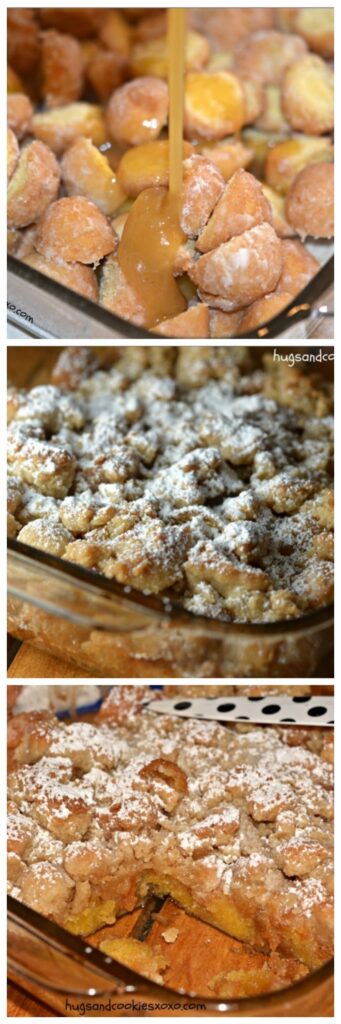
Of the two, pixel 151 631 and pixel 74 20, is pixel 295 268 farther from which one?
pixel 74 20

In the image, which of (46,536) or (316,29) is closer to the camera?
(46,536)

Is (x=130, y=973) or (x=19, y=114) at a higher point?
(x=19, y=114)

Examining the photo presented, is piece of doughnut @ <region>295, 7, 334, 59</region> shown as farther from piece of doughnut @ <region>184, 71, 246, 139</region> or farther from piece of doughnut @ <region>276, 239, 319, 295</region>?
piece of doughnut @ <region>276, 239, 319, 295</region>

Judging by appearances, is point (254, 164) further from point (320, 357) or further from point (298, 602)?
point (298, 602)

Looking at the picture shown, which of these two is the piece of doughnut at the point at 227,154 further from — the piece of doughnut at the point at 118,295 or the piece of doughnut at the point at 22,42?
the piece of doughnut at the point at 22,42

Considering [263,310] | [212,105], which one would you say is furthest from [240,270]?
[212,105]

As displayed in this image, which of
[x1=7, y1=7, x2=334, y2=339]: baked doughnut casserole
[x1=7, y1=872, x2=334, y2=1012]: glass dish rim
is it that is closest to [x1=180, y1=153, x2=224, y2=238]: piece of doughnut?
[x1=7, y1=7, x2=334, y2=339]: baked doughnut casserole

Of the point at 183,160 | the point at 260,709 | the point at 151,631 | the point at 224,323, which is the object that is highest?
the point at 183,160
